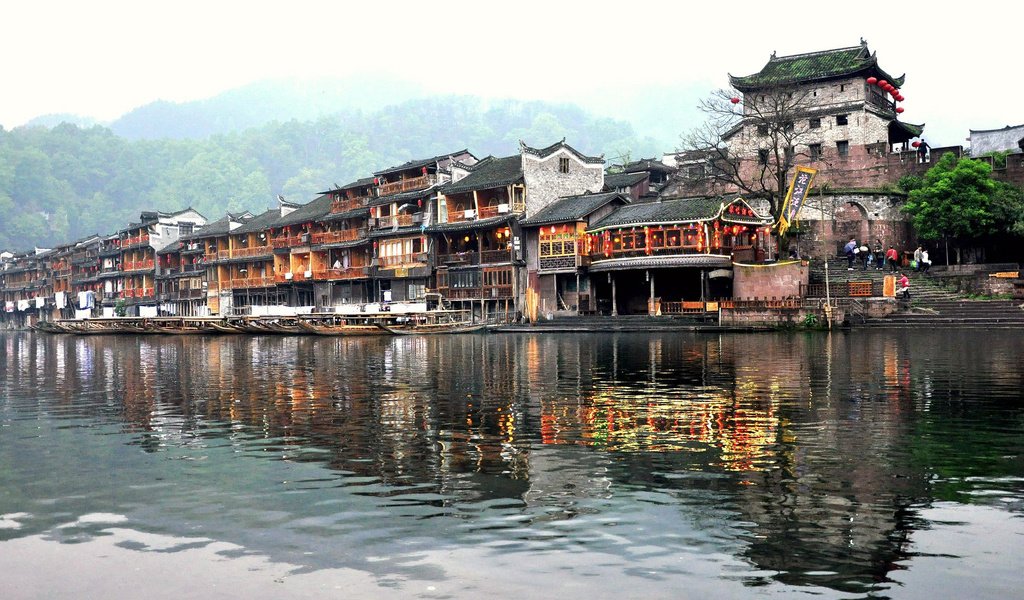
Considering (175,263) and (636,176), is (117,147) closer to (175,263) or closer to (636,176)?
(175,263)

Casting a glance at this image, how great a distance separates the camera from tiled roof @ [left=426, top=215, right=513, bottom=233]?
59.9m

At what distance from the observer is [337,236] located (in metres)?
73.2

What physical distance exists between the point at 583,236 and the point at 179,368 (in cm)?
3221

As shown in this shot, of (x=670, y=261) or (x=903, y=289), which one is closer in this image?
(x=903, y=289)

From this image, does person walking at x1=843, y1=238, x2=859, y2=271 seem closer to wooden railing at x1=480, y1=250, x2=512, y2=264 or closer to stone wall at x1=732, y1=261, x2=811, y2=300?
stone wall at x1=732, y1=261, x2=811, y2=300

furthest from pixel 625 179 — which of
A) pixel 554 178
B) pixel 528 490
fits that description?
pixel 528 490

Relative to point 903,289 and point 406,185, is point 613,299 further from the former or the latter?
point 406,185

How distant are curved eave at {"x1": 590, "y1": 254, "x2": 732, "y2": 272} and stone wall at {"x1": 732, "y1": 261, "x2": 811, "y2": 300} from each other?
305 centimetres

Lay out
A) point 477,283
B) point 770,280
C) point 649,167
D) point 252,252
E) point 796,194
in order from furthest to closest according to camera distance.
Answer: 1. point 252,252
2. point 649,167
3. point 477,283
4. point 770,280
5. point 796,194

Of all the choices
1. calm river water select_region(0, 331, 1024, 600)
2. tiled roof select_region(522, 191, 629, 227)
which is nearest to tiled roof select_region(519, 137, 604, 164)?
tiled roof select_region(522, 191, 629, 227)

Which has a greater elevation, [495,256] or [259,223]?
[259,223]

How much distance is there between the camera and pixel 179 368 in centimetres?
3028

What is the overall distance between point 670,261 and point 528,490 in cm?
4284

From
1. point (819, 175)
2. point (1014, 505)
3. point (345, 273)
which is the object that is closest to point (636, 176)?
point (819, 175)
